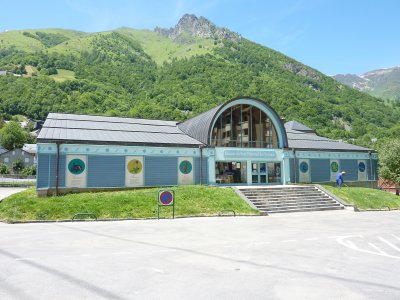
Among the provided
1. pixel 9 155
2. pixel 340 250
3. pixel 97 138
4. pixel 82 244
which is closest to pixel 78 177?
pixel 97 138

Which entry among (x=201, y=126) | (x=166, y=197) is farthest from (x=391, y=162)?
(x=166, y=197)

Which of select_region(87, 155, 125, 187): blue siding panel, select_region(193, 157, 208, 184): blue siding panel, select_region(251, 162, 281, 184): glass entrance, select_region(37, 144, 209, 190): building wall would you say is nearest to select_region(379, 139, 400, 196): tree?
select_region(251, 162, 281, 184): glass entrance

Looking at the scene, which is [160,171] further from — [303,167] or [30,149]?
[30,149]

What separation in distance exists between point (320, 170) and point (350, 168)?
4.31m

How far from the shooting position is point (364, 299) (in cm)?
555

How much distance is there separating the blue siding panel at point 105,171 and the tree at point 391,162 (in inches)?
1176

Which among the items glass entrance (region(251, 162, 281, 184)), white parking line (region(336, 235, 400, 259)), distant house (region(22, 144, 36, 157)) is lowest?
white parking line (region(336, 235, 400, 259))

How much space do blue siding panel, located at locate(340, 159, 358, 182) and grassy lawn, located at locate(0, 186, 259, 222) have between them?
17.0 metres

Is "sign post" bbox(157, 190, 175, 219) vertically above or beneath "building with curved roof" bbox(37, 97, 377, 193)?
beneath

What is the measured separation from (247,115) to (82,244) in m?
22.5

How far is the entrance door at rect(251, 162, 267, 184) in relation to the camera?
29.2 m

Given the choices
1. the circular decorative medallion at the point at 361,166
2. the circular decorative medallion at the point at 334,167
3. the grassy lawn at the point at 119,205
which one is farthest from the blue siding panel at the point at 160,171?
the circular decorative medallion at the point at 361,166

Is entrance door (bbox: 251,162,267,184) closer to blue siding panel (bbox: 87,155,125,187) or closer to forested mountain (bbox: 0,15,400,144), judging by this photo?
blue siding panel (bbox: 87,155,125,187)

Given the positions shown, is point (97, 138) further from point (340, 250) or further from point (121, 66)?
point (121, 66)
